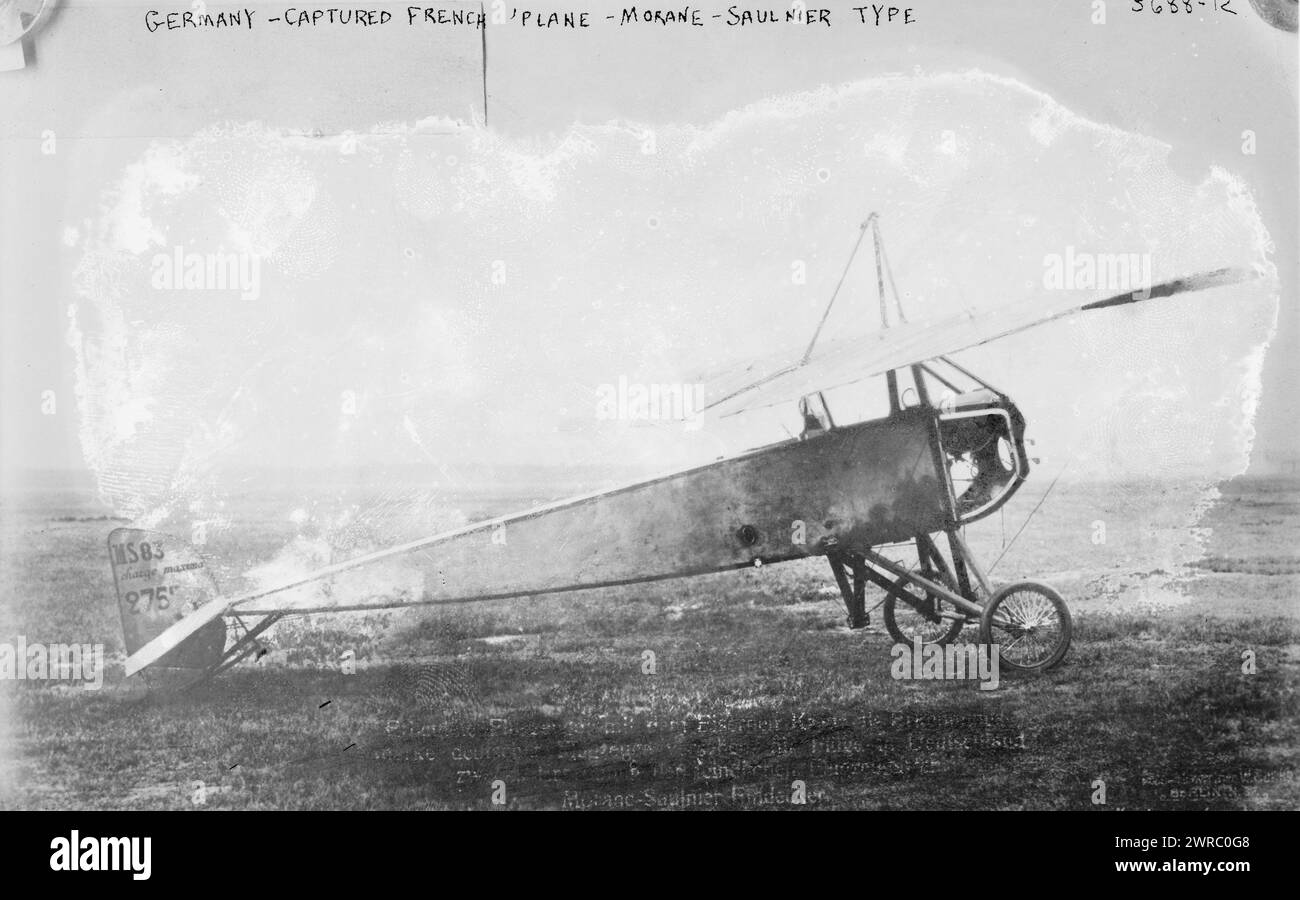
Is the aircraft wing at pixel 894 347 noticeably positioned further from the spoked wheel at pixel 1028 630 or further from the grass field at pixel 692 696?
the spoked wheel at pixel 1028 630

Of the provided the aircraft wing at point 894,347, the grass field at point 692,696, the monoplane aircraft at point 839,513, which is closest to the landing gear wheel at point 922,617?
the monoplane aircraft at point 839,513

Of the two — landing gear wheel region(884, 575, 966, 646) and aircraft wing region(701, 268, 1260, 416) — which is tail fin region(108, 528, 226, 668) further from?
landing gear wheel region(884, 575, 966, 646)

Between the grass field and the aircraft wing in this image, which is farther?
the grass field

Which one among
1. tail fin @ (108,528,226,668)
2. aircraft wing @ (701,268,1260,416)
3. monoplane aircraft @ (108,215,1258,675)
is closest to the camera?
aircraft wing @ (701,268,1260,416)

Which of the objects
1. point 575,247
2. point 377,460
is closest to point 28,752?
point 377,460

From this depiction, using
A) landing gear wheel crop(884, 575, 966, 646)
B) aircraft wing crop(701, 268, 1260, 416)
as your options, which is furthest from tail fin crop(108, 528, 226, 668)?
landing gear wheel crop(884, 575, 966, 646)

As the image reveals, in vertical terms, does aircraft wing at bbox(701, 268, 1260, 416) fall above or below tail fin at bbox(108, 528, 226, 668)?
above

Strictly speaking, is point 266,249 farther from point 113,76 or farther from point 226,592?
point 226,592
